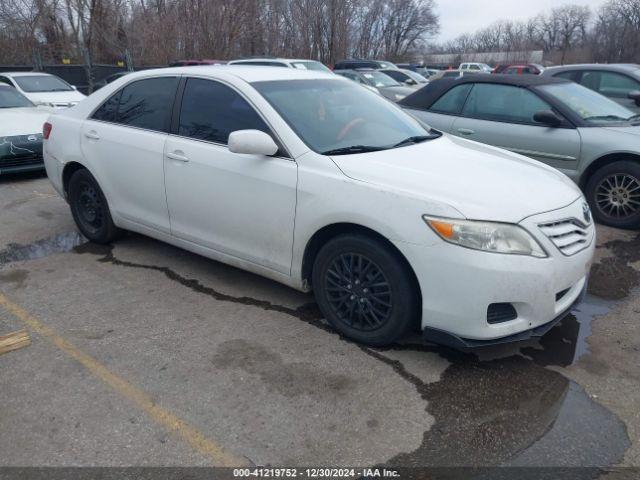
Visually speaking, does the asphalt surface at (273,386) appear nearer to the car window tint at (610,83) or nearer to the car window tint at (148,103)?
the car window tint at (148,103)

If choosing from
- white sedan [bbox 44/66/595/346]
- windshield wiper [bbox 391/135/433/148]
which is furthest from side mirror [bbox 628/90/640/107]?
windshield wiper [bbox 391/135/433/148]

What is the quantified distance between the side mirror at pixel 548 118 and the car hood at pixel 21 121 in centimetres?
675

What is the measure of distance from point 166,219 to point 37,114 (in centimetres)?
556

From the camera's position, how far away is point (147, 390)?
2.95 m

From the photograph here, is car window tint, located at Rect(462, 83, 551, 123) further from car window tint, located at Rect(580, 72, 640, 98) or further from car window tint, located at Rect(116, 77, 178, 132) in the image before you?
car window tint, located at Rect(116, 77, 178, 132)

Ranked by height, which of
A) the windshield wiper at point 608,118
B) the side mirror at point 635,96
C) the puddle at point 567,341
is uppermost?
the side mirror at point 635,96

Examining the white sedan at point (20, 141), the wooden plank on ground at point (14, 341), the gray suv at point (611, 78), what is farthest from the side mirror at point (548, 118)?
the white sedan at point (20, 141)

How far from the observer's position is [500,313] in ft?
9.77

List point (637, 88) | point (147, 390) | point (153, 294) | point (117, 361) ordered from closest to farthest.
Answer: point (147, 390)
point (117, 361)
point (153, 294)
point (637, 88)

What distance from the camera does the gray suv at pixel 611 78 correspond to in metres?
8.08

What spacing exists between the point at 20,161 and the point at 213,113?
4939 millimetres

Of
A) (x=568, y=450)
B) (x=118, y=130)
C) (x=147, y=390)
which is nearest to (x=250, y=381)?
(x=147, y=390)

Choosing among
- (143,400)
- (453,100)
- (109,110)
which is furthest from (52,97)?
(143,400)

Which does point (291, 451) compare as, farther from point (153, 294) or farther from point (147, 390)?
point (153, 294)
